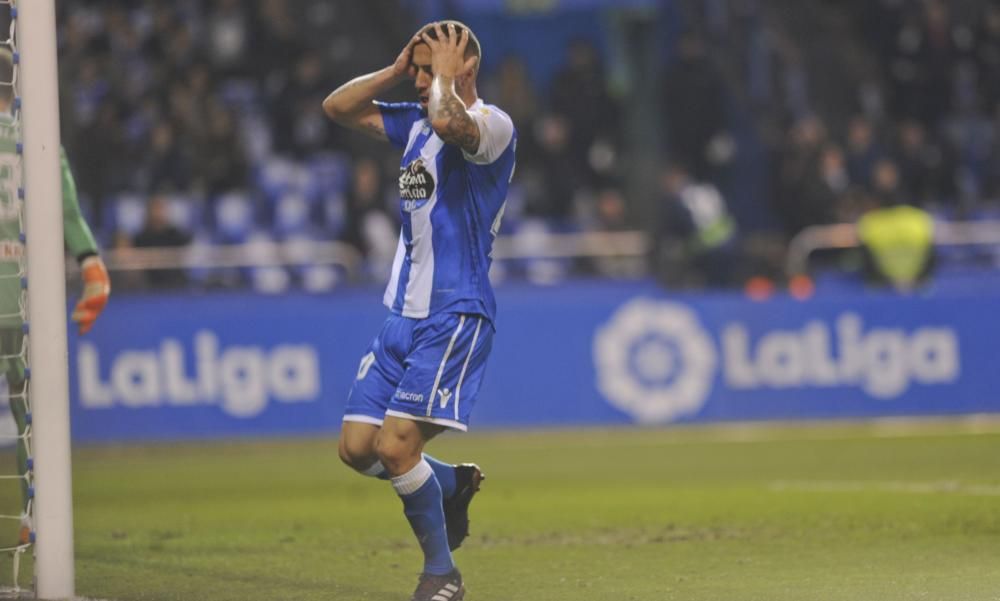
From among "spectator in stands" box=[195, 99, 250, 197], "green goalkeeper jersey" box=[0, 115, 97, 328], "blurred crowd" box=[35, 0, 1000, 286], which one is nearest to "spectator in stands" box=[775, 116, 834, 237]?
"blurred crowd" box=[35, 0, 1000, 286]

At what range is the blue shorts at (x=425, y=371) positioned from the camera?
6.50 metres

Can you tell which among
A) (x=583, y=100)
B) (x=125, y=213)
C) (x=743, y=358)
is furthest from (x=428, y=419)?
(x=583, y=100)

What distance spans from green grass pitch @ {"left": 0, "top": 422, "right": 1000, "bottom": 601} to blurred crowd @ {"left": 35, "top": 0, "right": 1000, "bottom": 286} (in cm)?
287

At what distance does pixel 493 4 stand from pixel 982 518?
38.3 feet

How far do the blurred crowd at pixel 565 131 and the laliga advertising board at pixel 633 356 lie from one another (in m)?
0.99

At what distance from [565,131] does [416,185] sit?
1247 centimetres

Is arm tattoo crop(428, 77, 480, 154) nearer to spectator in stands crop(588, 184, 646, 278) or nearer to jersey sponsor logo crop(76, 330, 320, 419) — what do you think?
jersey sponsor logo crop(76, 330, 320, 419)

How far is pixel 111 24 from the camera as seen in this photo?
20.3 meters

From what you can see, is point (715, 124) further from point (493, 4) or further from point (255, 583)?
point (255, 583)

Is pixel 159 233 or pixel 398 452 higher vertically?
pixel 159 233

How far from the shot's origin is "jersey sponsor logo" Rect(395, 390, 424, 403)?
6477 mm

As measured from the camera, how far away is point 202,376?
51.8ft

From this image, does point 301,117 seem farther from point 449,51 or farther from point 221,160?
point 449,51

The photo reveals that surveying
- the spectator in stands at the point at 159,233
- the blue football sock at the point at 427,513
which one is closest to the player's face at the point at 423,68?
the blue football sock at the point at 427,513
